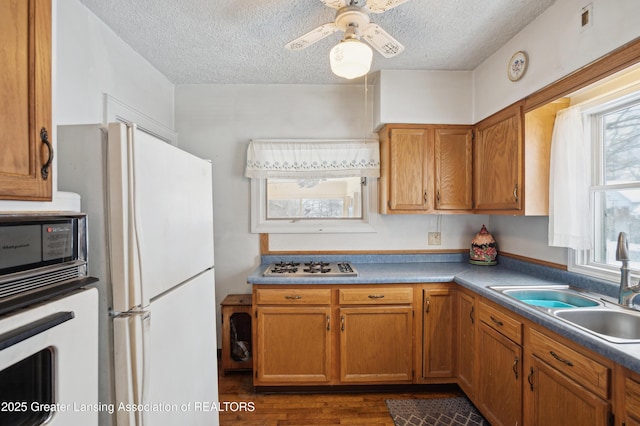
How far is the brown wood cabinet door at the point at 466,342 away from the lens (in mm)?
1971

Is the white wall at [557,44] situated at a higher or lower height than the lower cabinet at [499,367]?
higher

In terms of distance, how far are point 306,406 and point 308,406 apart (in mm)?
14

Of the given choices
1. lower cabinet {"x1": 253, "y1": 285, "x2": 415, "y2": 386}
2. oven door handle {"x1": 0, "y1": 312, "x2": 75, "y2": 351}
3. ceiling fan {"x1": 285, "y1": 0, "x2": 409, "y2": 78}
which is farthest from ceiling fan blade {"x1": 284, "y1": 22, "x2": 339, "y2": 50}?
lower cabinet {"x1": 253, "y1": 285, "x2": 415, "y2": 386}

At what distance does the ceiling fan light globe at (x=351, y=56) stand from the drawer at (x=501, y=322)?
5.01ft

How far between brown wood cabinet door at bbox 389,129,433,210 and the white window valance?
0.23 metres

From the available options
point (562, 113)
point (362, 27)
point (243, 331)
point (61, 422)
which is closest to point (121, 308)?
point (61, 422)

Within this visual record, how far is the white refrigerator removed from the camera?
1.00m

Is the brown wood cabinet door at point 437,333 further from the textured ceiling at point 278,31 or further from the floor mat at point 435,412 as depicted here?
the textured ceiling at point 278,31

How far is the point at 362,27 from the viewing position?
1439 mm

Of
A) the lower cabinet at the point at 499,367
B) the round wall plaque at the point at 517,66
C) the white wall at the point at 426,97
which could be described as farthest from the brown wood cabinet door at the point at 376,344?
the round wall plaque at the point at 517,66

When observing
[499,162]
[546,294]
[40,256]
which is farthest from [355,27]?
[546,294]

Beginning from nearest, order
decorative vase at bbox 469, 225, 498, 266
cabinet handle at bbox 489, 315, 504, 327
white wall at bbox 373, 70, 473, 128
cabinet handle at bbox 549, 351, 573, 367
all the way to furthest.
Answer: cabinet handle at bbox 549, 351, 573, 367
cabinet handle at bbox 489, 315, 504, 327
white wall at bbox 373, 70, 473, 128
decorative vase at bbox 469, 225, 498, 266

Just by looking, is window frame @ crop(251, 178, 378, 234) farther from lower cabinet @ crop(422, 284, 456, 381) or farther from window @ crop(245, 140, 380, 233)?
lower cabinet @ crop(422, 284, 456, 381)

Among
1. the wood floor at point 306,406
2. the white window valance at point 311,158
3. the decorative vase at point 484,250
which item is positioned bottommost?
the wood floor at point 306,406
